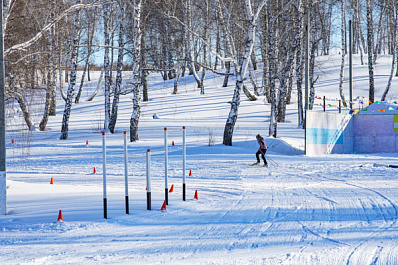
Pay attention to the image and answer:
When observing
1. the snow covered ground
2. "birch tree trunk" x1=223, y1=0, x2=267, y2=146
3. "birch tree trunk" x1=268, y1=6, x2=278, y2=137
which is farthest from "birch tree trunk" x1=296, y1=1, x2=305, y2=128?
the snow covered ground

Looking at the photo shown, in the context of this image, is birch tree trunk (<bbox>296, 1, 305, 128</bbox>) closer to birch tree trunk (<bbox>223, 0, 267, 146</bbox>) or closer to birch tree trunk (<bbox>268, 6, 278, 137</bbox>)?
birch tree trunk (<bbox>268, 6, 278, 137</bbox>)

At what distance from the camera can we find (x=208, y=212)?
883 cm

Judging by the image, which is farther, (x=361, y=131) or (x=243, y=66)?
(x=361, y=131)

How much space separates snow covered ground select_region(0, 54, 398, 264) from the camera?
6055 mm

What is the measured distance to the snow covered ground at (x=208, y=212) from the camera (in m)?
6.05

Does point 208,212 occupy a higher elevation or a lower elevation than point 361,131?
lower

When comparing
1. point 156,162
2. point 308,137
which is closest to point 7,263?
point 156,162

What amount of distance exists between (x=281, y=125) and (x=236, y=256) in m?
24.5

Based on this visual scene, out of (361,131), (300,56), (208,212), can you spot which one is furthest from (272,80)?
(208,212)

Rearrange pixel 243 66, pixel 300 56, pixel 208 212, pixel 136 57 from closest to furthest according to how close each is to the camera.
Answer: pixel 208 212, pixel 243 66, pixel 136 57, pixel 300 56

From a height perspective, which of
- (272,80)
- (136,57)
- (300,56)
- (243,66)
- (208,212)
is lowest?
(208,212)

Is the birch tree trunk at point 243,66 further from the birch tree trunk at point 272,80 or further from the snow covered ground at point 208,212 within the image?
the birch tree trunk at point 272,80

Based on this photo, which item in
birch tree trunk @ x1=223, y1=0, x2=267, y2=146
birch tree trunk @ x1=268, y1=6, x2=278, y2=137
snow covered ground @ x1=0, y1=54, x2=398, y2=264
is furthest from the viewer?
birch tree trunk @ x1=268, y1=6, x2=278, y2=137

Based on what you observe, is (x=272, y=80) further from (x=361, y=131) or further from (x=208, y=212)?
(x=208, y=212)
